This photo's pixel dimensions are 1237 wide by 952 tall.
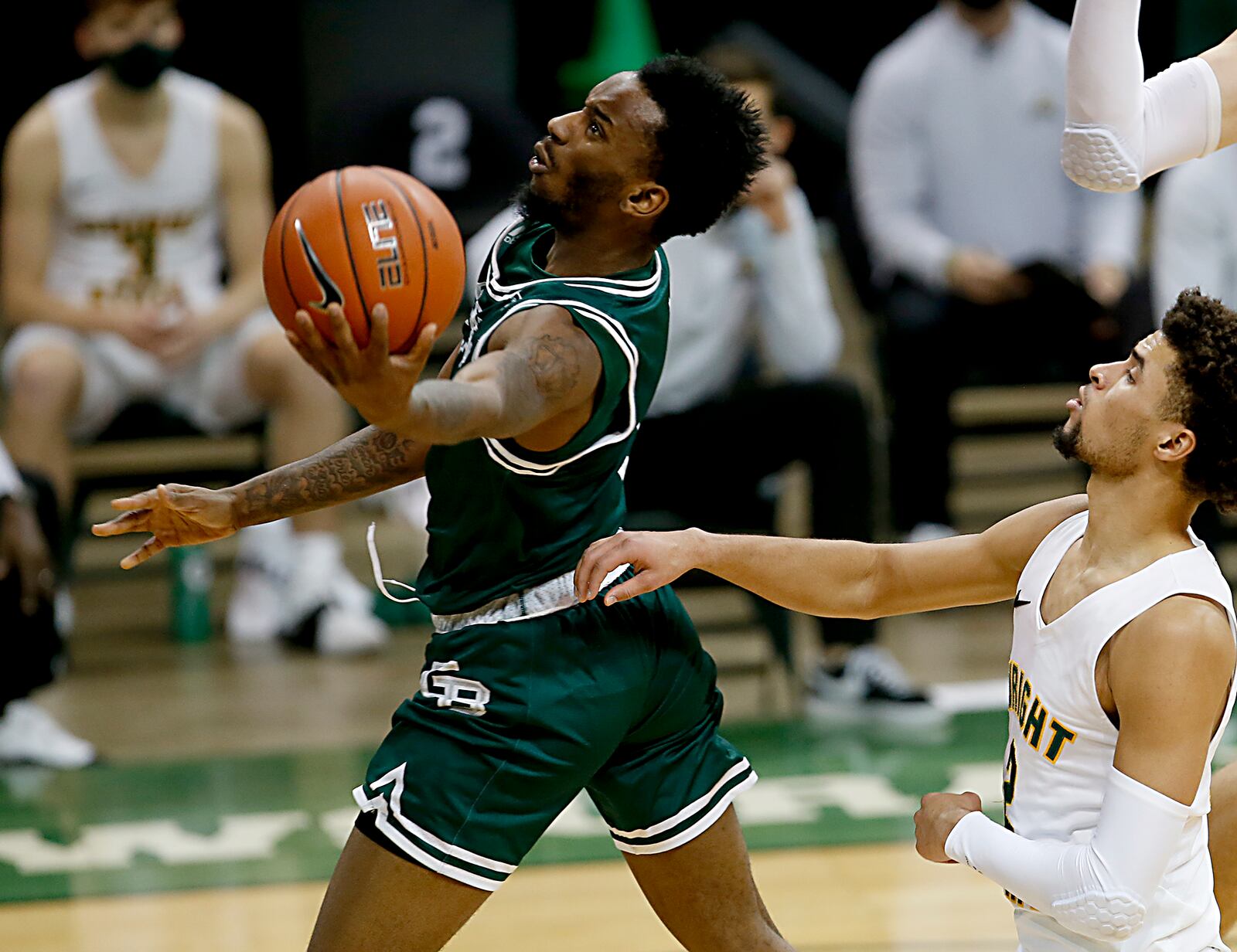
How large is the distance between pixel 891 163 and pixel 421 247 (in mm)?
4006

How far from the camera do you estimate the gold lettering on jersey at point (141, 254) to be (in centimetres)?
555

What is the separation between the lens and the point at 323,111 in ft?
24.9

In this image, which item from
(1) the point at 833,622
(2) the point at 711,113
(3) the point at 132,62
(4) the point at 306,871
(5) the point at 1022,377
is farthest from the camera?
(5) the point at 1022,377

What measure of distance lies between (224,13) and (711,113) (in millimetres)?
5887

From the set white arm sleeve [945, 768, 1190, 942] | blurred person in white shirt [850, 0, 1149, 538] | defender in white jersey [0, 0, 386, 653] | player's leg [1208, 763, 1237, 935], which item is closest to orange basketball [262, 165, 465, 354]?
A: white arm sleeve [945, 768, 1190, 942]

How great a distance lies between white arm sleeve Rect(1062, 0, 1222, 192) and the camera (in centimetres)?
217

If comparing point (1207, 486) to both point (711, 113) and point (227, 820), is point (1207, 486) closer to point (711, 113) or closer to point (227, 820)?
point (711, 113)

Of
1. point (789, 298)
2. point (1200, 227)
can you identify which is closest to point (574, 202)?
point (789, 298)

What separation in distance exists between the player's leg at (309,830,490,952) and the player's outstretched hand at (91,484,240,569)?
491 mm

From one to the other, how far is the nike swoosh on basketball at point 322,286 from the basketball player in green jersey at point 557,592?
0.27m

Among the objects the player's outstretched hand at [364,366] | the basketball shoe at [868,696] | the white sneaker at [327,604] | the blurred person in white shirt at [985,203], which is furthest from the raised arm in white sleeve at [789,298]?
the player's outstretched hand at [364,366]

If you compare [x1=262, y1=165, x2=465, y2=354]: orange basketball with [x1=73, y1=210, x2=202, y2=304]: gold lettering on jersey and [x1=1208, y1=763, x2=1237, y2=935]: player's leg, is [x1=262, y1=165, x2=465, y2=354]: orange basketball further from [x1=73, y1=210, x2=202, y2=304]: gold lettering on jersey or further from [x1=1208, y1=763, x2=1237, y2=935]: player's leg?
[x1=73, y1=210, x2=202, y2=304]: gold lettering on jersey

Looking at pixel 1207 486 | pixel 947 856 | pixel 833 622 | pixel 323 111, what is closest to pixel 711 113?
pixel 1207 486

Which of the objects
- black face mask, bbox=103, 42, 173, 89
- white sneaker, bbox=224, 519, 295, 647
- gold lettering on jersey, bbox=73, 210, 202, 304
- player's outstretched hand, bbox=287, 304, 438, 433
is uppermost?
player's outstretched hand, bbox=287, 304, 438, 433
